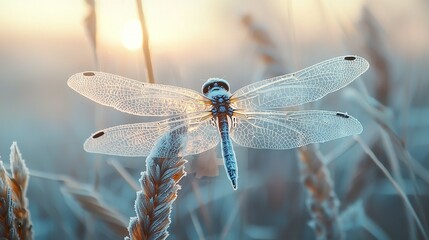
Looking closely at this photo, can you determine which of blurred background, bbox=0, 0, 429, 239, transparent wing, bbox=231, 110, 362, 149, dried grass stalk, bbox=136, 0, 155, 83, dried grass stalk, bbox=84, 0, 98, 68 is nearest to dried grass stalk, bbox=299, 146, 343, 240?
transparent wing, bbox=231, 110, 362, 149

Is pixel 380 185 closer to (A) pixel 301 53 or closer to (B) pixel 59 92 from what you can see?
(A) pixel 301 53

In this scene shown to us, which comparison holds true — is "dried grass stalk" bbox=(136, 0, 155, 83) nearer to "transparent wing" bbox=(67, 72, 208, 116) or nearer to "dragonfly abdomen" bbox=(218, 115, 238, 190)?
"transparent wing" bbox=(67, 72, 208, 116)

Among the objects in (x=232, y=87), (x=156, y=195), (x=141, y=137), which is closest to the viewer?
(x=156, y=195)

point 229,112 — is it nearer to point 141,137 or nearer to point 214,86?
point 214,86

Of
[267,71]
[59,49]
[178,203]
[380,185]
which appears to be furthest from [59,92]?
[380,185]

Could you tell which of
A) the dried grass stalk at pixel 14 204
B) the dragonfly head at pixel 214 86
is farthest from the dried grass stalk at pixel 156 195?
the dragonfly head at pixel 214 86

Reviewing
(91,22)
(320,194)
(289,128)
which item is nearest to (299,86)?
(289,128)
